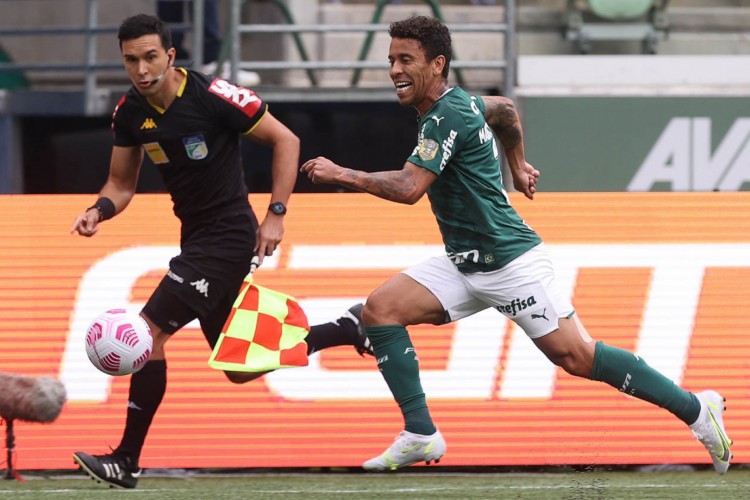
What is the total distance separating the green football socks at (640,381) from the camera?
18.7ft

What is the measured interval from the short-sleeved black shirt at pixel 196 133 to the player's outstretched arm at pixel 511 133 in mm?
1033

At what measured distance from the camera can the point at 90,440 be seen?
23.9 feet

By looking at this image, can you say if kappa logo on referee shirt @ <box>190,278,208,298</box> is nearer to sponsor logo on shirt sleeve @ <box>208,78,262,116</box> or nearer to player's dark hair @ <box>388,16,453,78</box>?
sponsor logo on shirt sleeve @ <box>208,78,262,116</box>

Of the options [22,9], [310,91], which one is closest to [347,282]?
[310,91]

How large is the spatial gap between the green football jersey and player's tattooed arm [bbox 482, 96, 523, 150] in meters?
0.17

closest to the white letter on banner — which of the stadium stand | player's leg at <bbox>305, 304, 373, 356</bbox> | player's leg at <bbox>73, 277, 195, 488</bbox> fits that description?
the stadium stand

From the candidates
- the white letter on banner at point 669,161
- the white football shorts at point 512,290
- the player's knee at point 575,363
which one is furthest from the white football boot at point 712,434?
the white letter on banner at point 669,161

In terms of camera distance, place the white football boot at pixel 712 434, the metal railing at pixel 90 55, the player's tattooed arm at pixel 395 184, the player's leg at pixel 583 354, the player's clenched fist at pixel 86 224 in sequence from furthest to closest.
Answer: the metal railing at pixel 90 55
the player's clenched fist at pixel 86 224
the white football boot at pixel 712 434
the player's leg at pixel 583 354
the player's tattooed arm at pixel 395 184

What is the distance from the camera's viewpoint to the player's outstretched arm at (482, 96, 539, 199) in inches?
237

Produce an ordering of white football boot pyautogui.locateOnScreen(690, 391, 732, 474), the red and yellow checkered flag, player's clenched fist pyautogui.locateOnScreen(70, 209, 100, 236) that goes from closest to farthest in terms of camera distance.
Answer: white football boot pyautogui.locateOnScreen(690, 391, 732, 474), player's clenched fist pyautogui.locateOnScreen(70, 209, 100, 236), the red and yellow checkered flag

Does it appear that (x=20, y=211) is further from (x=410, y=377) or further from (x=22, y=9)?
(x=22, y=9)

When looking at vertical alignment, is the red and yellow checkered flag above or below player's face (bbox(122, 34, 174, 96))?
below

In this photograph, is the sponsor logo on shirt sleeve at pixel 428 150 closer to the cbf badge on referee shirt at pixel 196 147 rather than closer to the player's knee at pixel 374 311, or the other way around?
the player's knee at pixel 374 311

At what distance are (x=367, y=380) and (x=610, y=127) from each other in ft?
14.3
